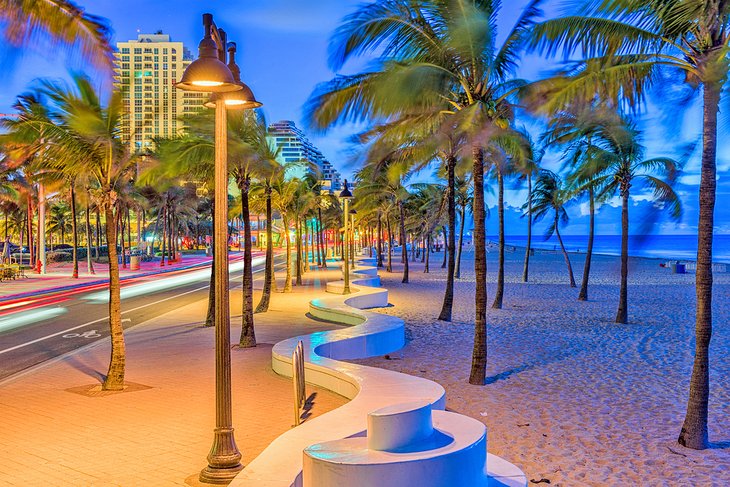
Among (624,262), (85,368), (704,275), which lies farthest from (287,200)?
(704,275)

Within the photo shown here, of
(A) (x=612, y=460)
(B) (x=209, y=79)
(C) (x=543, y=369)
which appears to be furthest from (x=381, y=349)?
(B) (x=209, y=79)

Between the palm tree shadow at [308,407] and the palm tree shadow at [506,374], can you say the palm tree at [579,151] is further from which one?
the palm tree shadow at [308,407]

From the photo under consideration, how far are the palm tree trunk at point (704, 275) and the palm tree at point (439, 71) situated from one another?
3478 mm

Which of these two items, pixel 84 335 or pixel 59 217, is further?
pixel 59 217

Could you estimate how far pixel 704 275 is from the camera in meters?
7.93

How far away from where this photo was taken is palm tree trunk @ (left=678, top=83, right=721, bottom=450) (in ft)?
25.6

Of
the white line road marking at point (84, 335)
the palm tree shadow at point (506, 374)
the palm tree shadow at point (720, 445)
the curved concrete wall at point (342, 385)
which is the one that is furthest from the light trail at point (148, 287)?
the palm tree shadow at point (720, 445)

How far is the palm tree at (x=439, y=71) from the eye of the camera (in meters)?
10.4

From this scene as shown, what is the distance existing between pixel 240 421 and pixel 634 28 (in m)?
7.55

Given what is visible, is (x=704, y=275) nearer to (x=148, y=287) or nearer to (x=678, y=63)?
(x=678, y=63)

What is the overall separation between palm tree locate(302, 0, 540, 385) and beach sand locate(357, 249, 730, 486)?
4.98 ft

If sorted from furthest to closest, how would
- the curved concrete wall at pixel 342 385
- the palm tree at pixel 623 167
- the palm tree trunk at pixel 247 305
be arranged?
the palm tree at pixel 623 167 < the palm tree trunk at pixel 247 305 < the curved concrete wall at pixel 342 385

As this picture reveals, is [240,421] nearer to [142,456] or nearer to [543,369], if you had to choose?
[142,456]

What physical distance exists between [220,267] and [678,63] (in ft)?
21.2
